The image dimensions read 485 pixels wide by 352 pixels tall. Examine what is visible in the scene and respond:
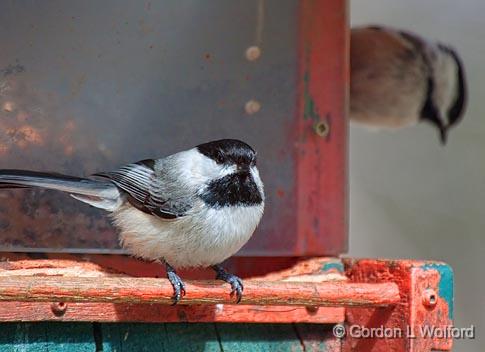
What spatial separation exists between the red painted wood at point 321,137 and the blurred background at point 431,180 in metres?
2.72

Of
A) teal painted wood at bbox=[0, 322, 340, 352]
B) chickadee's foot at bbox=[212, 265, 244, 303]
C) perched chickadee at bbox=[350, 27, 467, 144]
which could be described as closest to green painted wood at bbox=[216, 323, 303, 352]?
teal painted wood at bbox=[0, 322, 340, 352]

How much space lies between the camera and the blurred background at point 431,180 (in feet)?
18.6

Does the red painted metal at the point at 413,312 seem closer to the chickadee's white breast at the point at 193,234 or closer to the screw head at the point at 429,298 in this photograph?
the screw head at the point at 429,298

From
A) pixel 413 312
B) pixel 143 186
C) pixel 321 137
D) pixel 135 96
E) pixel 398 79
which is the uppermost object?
pixel 398 79

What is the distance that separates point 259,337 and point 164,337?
279 mm

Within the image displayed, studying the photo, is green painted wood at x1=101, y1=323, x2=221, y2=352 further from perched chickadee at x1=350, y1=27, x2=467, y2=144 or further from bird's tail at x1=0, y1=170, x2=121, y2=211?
perched chickadee at x1=350, y1=27, x2=467, y2=144

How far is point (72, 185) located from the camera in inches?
98.3

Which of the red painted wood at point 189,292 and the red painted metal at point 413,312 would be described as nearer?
the red painted wood at point 189,292

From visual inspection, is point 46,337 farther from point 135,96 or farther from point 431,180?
point 431,180

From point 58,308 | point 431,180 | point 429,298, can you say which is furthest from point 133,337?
point 431,180

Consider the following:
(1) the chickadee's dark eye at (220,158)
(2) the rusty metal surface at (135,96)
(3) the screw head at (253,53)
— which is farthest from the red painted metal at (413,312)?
(3) the screw head at (253,53)

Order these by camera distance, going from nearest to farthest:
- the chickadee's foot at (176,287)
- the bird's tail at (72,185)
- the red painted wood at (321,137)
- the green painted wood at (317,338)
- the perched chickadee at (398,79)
Result: the chickadee's foot at (176,287)
the bird's tail at (72,185)
the green painted wood at (317,338)
the red painted wood at (321,137)
the perched chickadee at (398,79)

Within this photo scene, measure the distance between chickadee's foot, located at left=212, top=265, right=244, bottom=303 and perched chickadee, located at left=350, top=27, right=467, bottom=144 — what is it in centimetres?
181

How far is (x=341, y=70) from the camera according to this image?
9.60 ft
